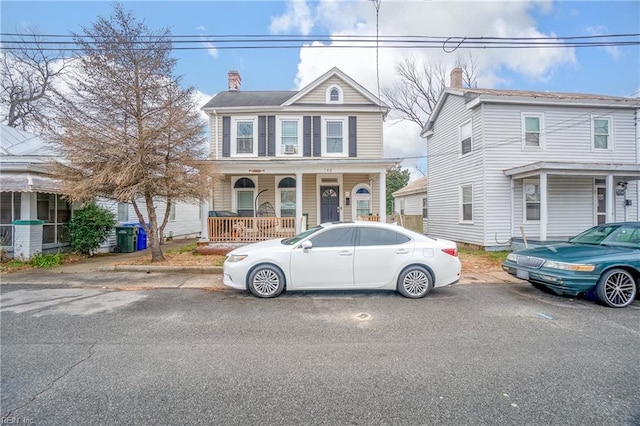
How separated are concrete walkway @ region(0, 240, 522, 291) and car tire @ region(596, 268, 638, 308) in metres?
2.24

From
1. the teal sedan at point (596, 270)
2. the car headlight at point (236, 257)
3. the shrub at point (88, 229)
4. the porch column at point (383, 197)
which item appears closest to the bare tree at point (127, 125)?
the shrub at point (88, 229)

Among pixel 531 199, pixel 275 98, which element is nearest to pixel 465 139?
pixel 531 199

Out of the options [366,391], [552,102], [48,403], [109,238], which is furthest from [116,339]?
[552,102]

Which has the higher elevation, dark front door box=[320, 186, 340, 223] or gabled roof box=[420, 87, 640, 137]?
gabled roof box=[420, 87, 640, 137]

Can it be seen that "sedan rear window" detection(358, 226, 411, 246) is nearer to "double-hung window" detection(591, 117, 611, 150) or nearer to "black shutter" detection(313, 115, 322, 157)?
"black shutter" detection(313, 115, 322, 157)

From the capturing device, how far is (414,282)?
6.13 m

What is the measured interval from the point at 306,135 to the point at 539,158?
10043mm

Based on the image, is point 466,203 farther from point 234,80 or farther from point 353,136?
point 234,80

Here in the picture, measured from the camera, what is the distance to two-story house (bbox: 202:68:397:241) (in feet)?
46.9

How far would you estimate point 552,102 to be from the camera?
505 inches

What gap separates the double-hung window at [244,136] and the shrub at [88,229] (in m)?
6.15

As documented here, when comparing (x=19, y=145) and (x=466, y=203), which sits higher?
(x=19, y=145)

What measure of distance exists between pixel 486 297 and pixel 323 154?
9666 millimetres

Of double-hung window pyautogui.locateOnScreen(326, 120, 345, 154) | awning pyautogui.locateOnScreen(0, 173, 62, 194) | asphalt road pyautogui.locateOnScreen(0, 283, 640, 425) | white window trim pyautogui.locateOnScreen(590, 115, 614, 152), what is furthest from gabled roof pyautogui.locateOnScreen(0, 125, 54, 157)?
white window trim pyautogui.locateOnScreen(590, 115, 614, 152)
